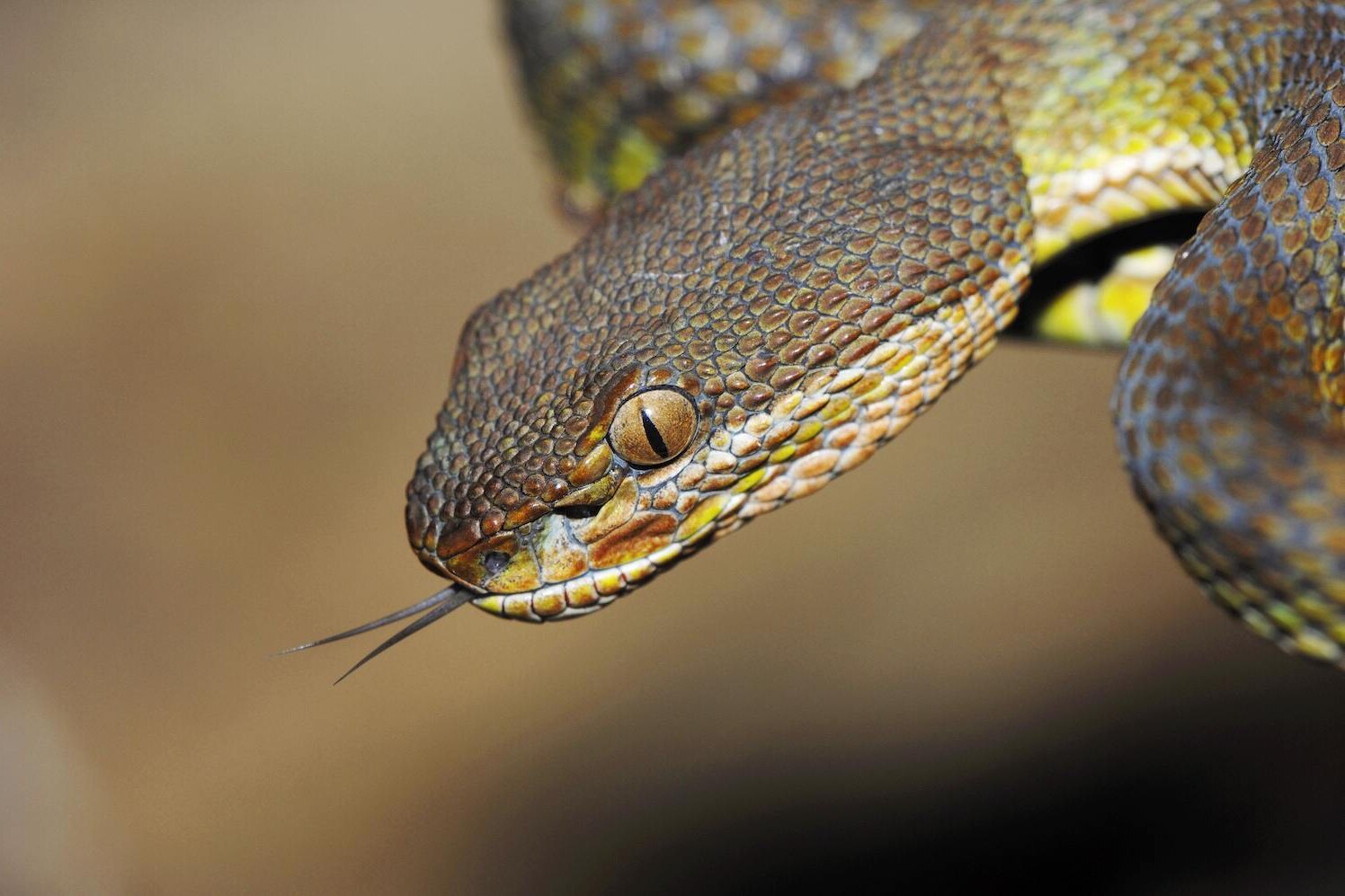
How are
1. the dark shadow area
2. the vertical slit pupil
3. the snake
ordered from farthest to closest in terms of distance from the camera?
the dark shadow area < the vertical slit pupil < the snake

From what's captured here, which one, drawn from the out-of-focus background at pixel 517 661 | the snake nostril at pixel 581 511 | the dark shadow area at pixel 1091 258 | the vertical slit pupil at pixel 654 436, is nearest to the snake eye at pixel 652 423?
the vertical slit pupil at pixel 654 436

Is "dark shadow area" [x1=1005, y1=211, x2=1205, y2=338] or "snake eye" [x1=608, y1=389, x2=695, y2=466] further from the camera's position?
"dark shadow area" [x1=1005, y1=211, x2=1205, y2=338]

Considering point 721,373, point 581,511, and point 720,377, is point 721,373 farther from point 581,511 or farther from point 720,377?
point 581,511

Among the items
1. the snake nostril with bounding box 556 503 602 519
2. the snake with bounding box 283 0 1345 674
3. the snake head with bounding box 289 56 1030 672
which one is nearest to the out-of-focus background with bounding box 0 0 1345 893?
the snake with bounding box 283 0 1345 674

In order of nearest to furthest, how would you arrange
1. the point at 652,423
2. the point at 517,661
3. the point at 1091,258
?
the point at 652,423 → the point at 1091,258 → the point at 517,661

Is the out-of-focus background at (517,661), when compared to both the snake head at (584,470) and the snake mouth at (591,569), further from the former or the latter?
the snake mouth at (591,569)

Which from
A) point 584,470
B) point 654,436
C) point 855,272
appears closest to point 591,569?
point 584,470

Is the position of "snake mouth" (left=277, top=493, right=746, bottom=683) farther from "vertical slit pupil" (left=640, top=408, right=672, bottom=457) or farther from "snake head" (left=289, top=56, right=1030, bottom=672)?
"vertical slit pupil" (left=640, top=408, right=672, bottom=457)

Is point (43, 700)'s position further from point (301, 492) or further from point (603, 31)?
point (603, 31)

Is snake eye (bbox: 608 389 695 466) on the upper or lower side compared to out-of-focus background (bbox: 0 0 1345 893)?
upper
